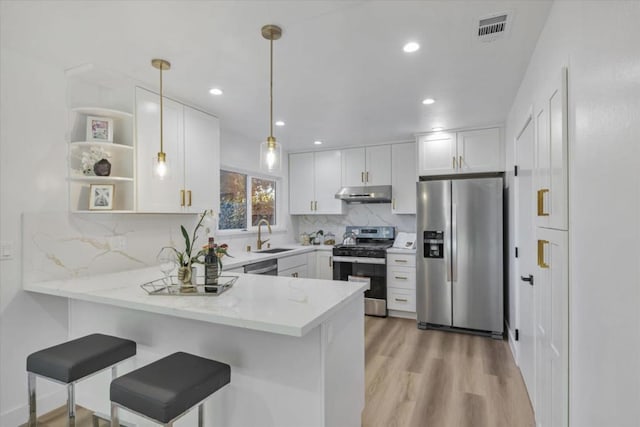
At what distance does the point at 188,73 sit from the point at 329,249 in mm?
3012

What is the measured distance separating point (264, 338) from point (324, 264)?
3.16 m

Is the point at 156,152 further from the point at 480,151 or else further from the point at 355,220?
the point at 480,151

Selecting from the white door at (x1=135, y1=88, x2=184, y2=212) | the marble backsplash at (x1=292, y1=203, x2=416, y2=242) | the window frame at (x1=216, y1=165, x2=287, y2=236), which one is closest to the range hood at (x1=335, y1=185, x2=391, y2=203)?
the marble backsplash at (x1=292, y1=203, x2=416, y2=242)

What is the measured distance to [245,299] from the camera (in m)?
1.75

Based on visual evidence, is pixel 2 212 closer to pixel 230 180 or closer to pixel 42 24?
pixel 42 24

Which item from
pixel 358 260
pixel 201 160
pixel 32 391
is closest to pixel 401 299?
pixel 358 260

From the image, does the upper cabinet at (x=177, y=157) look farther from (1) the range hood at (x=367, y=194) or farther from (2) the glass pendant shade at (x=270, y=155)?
(1) the range hood at (x=367, y=194)

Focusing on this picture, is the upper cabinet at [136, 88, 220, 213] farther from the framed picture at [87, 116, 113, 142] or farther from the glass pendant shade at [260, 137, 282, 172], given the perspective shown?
the glass pendant shade at [260, 137, 282, 172]

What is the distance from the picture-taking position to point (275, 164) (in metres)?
2.06

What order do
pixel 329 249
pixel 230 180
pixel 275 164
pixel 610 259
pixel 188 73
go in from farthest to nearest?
1. pixel 329 249
2. pixel 230 180
3. pixel 188 73
4. pixel 275 164
5. pixel 610 259

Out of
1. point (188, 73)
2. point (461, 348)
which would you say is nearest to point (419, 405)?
point (461, 348)

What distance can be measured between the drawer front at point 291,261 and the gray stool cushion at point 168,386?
2.45 meters

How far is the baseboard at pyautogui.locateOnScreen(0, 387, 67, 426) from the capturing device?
2115 mm

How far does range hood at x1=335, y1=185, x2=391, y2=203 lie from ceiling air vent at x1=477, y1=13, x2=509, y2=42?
2733 mm
